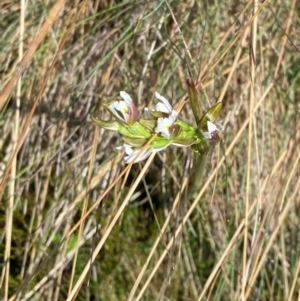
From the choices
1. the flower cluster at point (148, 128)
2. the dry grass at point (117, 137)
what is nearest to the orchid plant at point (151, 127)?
the flower cluster at point (148, 128)

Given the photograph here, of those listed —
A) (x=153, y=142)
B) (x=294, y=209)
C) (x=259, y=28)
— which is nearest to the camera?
(x=153, y=142)

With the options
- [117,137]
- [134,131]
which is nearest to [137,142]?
[134,131]

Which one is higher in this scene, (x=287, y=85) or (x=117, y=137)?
(x=287, y=85)

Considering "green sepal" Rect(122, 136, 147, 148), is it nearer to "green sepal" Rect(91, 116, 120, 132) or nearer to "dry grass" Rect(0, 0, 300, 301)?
"green sepal" Rect(91, 116, 120, 132)

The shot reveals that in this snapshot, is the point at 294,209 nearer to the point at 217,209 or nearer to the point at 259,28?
the point at 217,209

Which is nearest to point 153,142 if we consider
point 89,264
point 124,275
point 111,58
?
point 89,264

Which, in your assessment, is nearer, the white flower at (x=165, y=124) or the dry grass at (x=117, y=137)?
the white flower at (x=165, y=124)

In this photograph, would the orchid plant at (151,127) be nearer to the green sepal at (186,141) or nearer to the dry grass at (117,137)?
the green sepal at (186,141)

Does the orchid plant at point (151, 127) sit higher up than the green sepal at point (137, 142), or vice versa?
the orchid plant at point (151, 127)
